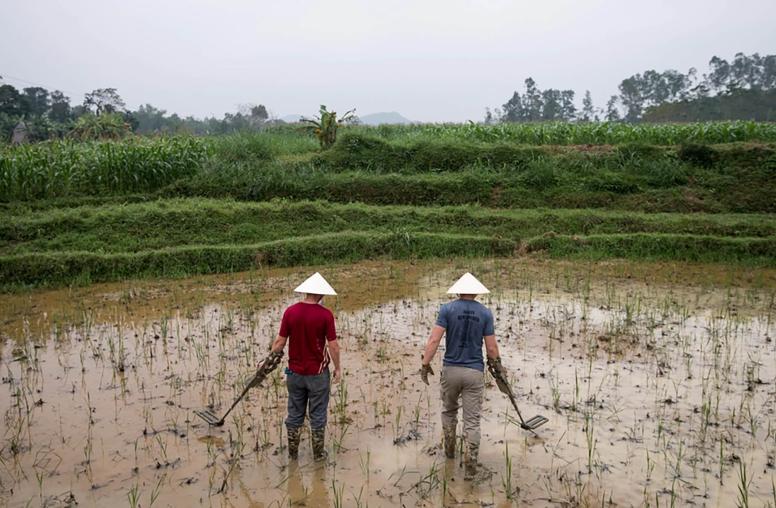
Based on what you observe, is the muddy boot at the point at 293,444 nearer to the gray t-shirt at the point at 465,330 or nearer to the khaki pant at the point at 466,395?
the khaki pant at the point at 466,395

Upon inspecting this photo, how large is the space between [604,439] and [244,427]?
10.3 feet

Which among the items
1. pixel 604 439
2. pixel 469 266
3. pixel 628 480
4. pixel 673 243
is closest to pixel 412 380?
pixel 604 439

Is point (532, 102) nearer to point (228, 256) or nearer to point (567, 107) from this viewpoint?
point (567, 107)

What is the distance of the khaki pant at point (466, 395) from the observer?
4824 mm

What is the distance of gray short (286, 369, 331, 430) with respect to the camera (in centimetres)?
495

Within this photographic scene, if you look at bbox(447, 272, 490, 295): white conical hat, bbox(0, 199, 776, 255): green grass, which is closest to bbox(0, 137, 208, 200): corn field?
bbox(0, 199, 776, 255): green grass

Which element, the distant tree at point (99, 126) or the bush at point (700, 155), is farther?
the distant tree at point (99, 126)

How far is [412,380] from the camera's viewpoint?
6.57 metres

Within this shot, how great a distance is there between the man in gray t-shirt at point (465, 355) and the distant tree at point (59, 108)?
48.7 metres

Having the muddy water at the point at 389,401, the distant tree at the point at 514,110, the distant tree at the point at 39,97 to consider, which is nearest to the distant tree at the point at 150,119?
the distant tree at the point at 39,97

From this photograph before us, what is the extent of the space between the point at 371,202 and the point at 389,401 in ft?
32.7

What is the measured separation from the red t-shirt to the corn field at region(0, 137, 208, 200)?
1211 centimetres

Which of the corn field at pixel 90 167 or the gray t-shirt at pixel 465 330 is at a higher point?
the corn field at pixel 90 167

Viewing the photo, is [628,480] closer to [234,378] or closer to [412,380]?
[412,380]
